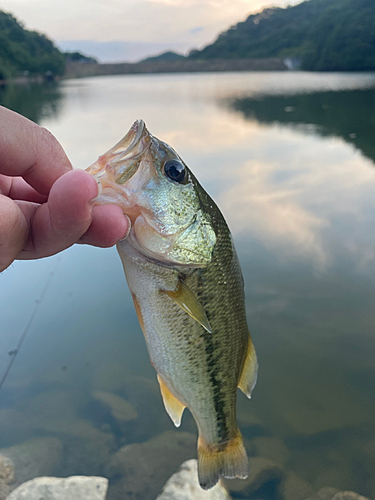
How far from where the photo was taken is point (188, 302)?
147cm

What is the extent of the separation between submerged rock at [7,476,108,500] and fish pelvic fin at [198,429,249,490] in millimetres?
1197

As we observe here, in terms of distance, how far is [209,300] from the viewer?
1.65m

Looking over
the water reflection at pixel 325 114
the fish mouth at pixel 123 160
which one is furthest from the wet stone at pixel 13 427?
the water reflection at pixel 325 114

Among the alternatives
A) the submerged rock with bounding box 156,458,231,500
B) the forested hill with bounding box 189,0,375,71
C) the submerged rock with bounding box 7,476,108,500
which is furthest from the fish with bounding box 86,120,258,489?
the forested hill with bounding box 189,0,375,71

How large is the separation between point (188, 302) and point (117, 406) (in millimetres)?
2552

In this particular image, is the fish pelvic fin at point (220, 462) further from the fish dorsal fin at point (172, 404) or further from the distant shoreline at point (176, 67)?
the distant shoreline at point (176, 67)

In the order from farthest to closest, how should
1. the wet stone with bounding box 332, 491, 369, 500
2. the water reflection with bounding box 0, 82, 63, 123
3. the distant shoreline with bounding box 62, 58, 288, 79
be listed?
the distant shoreline with bounding box 62, 58, 288, 79, the water reflection with bounding box 0, 82, 63, 123, the wet stone with bounding box 332, 491, 369, 500

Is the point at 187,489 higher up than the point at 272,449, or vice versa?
the point at 187,489

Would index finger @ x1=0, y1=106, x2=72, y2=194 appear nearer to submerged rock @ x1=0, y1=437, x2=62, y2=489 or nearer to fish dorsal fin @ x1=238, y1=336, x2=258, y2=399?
fish dorsal fin @ x1=238, y1=336, x2=258, y2=399

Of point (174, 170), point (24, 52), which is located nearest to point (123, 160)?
point (174, 170)

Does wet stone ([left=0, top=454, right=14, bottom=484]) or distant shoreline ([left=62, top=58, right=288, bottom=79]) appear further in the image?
distant shoreline ([left=62, top=58, right=288, bottom=79])

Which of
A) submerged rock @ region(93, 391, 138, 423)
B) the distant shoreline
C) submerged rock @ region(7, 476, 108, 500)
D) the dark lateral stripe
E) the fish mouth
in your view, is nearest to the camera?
the fish mouth

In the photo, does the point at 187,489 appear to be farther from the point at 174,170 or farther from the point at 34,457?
the point at 174,170

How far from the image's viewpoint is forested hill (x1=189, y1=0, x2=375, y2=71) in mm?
53841
